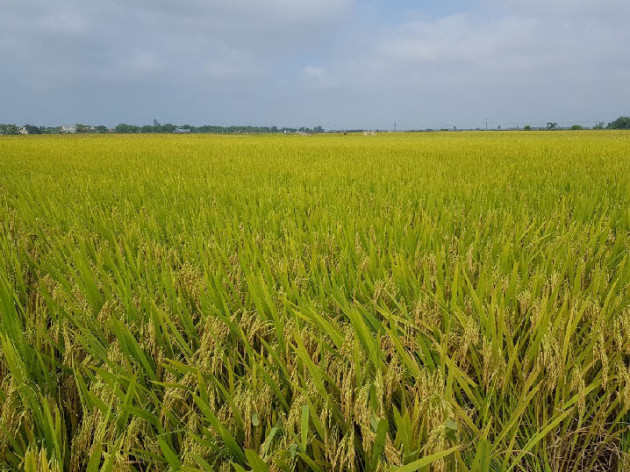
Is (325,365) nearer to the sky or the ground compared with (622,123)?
nearer to the ground

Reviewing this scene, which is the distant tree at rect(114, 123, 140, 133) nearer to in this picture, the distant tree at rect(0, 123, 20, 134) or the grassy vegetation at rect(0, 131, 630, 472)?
the distant tree at rect(0, 123, 20, 134)

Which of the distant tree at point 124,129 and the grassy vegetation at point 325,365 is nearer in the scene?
the grassy vegetation at point 325,365

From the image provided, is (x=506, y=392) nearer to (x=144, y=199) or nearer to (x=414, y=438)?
(x=414, y=438)

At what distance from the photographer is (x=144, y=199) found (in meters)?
3.12

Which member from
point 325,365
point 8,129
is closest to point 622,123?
point 325,365

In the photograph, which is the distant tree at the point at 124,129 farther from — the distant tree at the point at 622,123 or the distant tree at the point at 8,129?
the distant tree at the point at 622,123

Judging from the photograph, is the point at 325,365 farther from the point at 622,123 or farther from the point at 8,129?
the point at 8,129

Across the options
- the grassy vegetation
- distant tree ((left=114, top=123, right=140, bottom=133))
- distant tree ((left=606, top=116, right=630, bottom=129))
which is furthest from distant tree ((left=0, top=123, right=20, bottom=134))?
distant tree ((left=606, top=116, right=630, bottom=129))

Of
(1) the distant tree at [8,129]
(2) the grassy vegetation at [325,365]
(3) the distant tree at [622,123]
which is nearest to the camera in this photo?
(2) the grassy vegetation at [325,365]

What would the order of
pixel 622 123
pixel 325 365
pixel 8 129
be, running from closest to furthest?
1. pixel 325 365
2. pixel 622 123
3. pixel 8 129

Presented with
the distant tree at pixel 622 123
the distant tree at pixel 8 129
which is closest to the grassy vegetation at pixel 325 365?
the distant tree at pixel 622 123

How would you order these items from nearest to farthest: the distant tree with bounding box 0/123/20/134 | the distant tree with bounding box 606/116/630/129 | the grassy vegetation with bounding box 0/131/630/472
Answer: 1. the grassy vegetation with bounding box 0/131/630/472
2. the distant tree with bounding box 606/116/630/129
3. the distant tree with bounding box 0/123/20/134

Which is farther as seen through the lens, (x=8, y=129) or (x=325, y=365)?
(x=8, y=129)

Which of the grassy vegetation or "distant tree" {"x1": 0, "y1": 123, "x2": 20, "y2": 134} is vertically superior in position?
"distant tree" {"x1": 0, "y1": 123, "x2": 20, "y2": 134}
